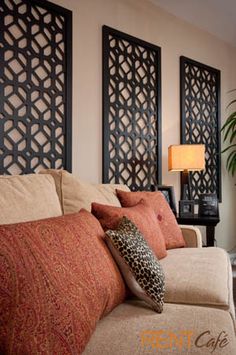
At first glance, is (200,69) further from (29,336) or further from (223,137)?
(29,336)

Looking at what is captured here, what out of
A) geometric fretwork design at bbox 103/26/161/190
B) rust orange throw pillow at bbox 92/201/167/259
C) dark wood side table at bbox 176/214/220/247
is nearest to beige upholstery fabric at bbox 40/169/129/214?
rust orange throw pillow at bbox 92/201/167/259

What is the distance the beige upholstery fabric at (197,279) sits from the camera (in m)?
1.32

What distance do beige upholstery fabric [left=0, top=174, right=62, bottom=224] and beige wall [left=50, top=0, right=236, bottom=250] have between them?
1105 mm

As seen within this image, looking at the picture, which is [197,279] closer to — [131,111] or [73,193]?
[73,193]

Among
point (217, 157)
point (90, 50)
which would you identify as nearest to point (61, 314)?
point (90, 50)

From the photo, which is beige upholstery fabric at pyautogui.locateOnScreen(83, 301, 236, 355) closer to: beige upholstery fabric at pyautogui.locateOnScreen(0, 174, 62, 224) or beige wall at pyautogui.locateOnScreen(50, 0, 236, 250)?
beige upholstery fabric at pyautogui.locateOnScreen(0, 174, 62, 224)

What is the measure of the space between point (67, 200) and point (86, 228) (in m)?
0.59

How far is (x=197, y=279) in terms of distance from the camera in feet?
4.81

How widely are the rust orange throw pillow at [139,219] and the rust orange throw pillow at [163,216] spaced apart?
0.73ft

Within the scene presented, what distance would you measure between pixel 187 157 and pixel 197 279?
1.78 m

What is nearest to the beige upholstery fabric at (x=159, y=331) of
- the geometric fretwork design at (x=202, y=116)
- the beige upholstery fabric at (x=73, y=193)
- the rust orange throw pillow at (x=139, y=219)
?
the rust orange throw pillow at (x=139, y=219)

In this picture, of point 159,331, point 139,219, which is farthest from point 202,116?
point 159,331

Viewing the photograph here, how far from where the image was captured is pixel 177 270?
1.60 m

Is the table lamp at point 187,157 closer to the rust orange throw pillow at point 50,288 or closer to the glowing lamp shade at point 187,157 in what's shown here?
the glowing lamp shade at point 187,157
